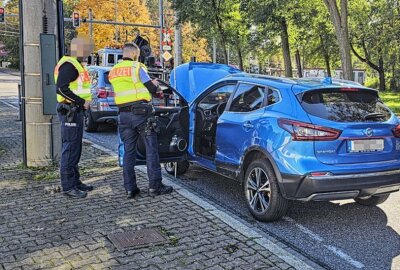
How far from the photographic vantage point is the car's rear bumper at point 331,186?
477 cm

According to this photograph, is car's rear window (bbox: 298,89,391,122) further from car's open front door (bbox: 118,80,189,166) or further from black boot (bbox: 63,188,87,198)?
black boot (bbox: 63,188,87,198)

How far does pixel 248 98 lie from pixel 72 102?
7.47 feet

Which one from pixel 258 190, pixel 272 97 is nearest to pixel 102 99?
pixel 272 97

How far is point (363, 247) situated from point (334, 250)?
1.07 ft

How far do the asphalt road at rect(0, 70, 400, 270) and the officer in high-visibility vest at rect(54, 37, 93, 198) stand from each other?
66.6 inches

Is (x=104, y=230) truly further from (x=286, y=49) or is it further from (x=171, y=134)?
(x=286, y=49)

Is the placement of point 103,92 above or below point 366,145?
above

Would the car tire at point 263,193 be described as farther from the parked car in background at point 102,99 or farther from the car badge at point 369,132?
the parked car in background at point 102,99

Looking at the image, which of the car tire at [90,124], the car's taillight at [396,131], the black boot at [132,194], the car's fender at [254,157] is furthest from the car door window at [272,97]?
the car tire at [90,124]

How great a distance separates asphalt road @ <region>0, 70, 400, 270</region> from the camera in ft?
14.3

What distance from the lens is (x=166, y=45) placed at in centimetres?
2350

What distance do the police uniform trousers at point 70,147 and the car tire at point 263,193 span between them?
2319 mm

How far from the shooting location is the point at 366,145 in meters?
4.94

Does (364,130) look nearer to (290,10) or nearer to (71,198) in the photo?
(71,198)
